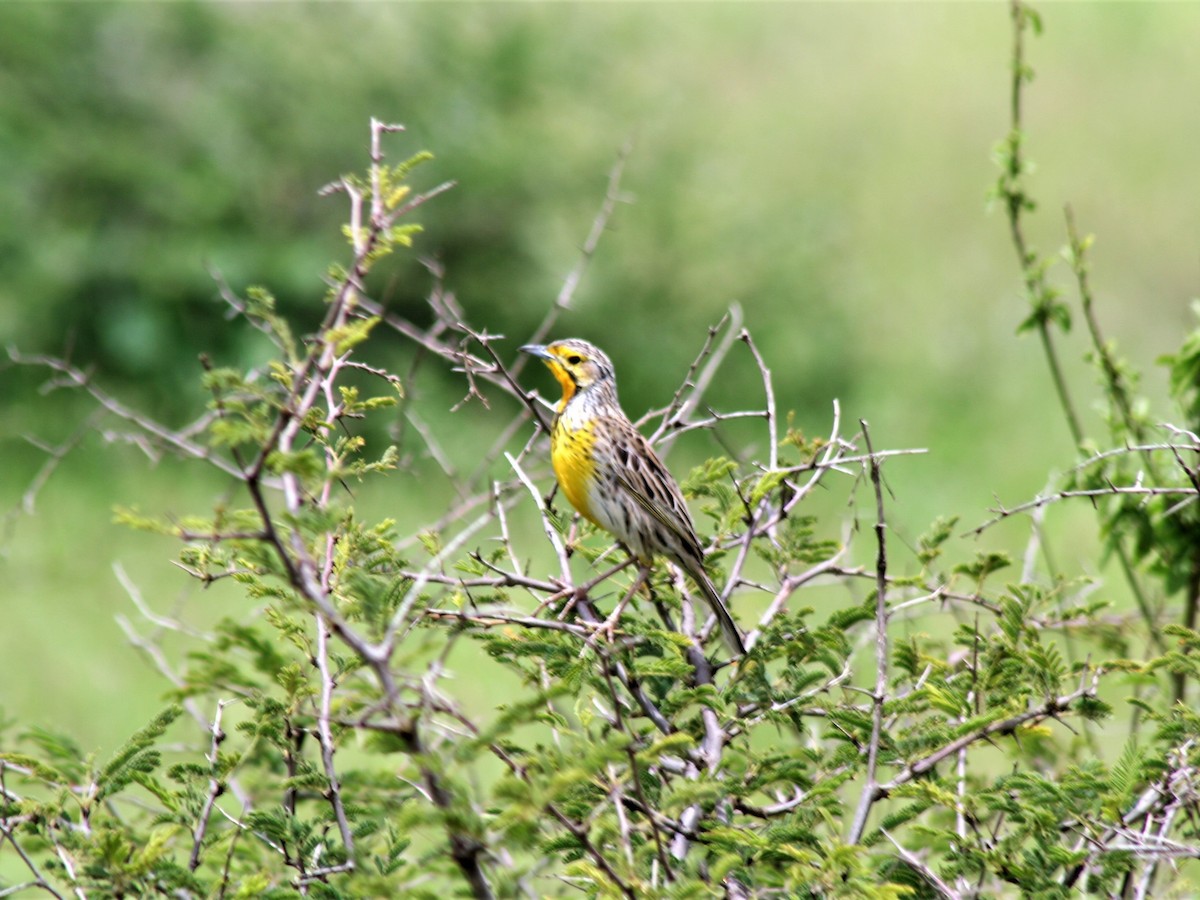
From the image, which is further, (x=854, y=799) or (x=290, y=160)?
(x=290, y=160)

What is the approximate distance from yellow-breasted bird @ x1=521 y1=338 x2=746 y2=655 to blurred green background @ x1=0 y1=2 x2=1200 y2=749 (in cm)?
373

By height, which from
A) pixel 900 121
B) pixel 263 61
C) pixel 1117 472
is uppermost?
pixel 900 121

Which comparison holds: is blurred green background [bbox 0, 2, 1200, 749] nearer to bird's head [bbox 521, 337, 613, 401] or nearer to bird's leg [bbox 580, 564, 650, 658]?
bird's head [bbox 521, 337, 613, 401]

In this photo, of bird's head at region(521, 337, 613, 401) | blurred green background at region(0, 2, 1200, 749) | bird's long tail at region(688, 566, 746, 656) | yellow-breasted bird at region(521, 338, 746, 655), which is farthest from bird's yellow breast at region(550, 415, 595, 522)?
blurred green background at region(0, 2, 1200, 749)

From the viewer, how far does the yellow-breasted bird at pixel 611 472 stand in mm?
4805

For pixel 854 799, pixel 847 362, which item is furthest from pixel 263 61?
pixel 854 799

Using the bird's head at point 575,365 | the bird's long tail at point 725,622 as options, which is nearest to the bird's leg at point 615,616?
the bird's long tail at point 725,622

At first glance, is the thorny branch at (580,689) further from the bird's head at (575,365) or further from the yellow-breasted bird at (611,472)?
the bird's head at (575,365)

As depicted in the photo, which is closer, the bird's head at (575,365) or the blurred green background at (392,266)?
the bird's head at (575,365)

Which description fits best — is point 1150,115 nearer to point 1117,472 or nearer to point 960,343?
point 960,343

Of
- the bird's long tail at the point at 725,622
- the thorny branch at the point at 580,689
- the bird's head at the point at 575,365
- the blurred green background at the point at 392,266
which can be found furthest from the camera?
the blurred green background at the point at 392,266

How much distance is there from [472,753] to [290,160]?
30.4 ft

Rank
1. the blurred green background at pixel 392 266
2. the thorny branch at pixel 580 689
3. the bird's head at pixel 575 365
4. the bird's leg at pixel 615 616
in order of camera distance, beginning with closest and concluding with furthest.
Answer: the thorny branch at pixel 580 689
the bird's leg at pixel 615 616
the bird's head at pixel 575 365
the blurred green background at pixel 392 266

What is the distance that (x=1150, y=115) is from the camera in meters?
18.4
